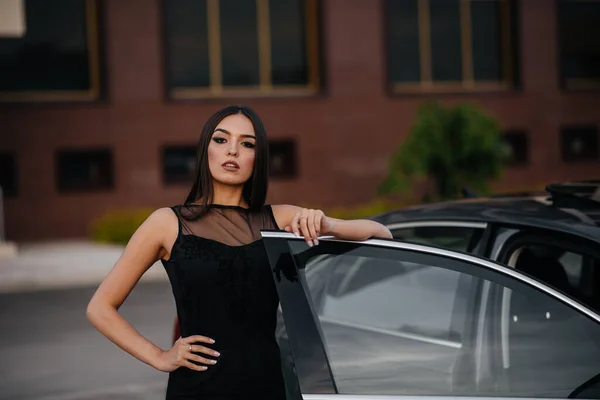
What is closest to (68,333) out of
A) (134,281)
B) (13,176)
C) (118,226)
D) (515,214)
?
(515,214)

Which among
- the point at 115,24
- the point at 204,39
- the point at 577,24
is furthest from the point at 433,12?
the point at 115,24

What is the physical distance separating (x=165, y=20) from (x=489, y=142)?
9.83 meters

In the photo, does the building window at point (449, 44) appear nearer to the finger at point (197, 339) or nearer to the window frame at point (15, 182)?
the window frame at point (15, 182)

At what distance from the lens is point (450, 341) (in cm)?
313

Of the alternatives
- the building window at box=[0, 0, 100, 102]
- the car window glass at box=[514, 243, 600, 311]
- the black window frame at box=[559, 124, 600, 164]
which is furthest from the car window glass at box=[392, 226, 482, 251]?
the black window frame at box=[559, 124, 600, 164]

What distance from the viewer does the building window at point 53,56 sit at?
76.1 ft

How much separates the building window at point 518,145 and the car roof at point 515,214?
70.4 ft

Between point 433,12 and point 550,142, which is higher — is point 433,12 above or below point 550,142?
above

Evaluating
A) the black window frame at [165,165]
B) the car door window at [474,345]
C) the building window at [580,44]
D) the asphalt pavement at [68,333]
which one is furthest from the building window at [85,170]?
the car door window at [474,345]

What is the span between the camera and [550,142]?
25.5 m

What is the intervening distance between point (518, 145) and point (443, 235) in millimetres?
22222

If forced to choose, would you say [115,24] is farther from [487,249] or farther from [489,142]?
[487,249]

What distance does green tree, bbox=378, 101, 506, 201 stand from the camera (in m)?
16.6

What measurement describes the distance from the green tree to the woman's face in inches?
543
